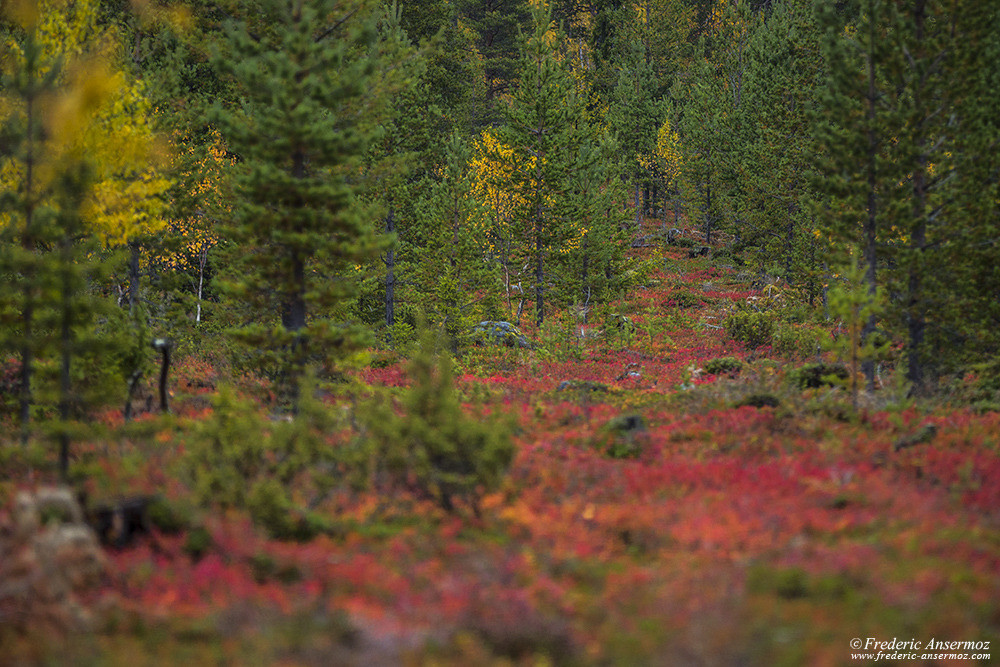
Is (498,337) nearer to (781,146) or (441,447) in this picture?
(781,146)

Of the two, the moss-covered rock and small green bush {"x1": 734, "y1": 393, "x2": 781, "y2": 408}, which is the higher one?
the moss-covered rock

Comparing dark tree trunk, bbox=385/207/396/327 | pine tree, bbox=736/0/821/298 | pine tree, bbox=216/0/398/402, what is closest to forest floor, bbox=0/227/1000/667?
pine tree, bbox=216/0/398/402

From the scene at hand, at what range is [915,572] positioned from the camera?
269 inches

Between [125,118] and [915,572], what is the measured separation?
16883 mm

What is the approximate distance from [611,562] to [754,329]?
80.0ft

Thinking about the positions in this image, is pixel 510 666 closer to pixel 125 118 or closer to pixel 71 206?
pixel 71 206

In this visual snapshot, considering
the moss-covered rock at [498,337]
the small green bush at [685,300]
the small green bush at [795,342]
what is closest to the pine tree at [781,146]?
the small green bush at [795,342]

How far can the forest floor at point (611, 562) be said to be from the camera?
5609 mm

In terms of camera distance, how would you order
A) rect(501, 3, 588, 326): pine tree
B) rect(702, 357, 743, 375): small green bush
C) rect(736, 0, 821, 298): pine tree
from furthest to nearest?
rect(501, 3, 588, 326): pine tree → rect(736, 0, 821, 298): pine tree → rect(702, 357, 743, 375): small green bush

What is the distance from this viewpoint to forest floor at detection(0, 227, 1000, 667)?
5.61m

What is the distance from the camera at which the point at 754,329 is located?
2958 cm

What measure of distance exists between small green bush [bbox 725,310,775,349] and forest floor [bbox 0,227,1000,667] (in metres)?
15.9

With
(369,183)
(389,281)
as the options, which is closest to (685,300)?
(389,281)

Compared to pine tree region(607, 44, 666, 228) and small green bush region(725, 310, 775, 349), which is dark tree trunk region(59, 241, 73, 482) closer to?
small green bush region(725, 310, 775, 349)
